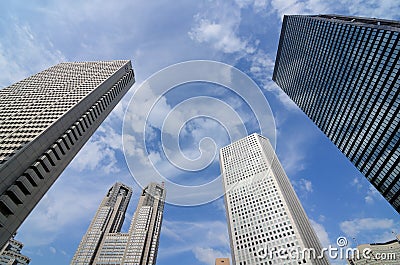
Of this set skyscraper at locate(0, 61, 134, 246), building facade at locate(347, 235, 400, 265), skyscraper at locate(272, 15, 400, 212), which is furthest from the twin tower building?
building facade at locate(347, 235, 400, 265)

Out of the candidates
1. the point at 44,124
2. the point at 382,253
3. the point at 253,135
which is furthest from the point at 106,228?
the point at 382,253

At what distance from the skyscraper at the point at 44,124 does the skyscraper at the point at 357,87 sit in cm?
9435

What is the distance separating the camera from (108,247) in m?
135

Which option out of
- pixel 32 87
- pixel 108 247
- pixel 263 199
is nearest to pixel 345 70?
pixel 263 199

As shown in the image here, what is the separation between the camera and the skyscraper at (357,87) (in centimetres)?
9019

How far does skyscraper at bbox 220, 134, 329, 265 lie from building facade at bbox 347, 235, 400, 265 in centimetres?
6275

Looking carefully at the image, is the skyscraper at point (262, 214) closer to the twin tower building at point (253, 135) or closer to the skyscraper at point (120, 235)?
the twin tower building at point (253, 135)

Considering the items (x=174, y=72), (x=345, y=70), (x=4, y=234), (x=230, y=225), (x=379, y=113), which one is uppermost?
(x=345, y=70)

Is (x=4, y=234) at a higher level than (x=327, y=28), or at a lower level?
lower

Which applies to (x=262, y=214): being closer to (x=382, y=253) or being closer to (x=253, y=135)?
(x=253, y=135)

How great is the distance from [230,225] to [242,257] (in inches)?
741

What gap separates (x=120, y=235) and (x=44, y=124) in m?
110

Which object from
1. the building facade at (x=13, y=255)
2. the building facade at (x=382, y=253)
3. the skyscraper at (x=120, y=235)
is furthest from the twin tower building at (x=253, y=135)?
the building facade at (x=382, y=253)

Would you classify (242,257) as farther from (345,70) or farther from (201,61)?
(201,61)
